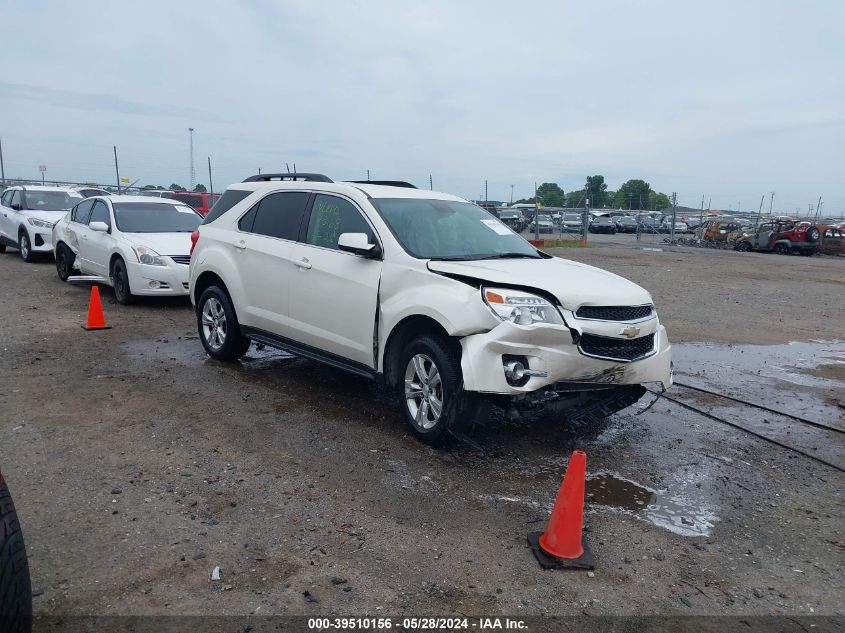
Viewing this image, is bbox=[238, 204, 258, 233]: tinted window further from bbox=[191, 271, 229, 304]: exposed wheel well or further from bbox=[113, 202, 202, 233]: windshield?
bbox=[113, 202, 202, 233]: windshield

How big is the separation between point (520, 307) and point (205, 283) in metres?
4.17

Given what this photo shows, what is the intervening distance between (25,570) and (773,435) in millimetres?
5452

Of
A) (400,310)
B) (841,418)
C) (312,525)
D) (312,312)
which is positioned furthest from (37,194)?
(841,418)

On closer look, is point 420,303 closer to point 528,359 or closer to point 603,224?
point 528,359

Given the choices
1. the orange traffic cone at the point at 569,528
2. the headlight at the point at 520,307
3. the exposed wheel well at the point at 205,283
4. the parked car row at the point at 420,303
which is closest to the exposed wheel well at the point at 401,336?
the parked car row at the point at 420,303

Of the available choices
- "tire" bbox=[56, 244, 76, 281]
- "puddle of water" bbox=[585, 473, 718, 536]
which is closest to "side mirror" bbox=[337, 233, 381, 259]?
"puddle of water" bbox=[585, 473, 718, 536]

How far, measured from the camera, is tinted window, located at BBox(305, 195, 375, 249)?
20.1 feet

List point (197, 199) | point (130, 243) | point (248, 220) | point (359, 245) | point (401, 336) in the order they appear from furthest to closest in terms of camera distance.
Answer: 1. point (197, 199)
2. point (130, 243)
3. point (248, 220)
4. point (359, 245)
5. point (401, 336)

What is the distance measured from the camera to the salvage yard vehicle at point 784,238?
96.5 ft

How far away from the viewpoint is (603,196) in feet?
195

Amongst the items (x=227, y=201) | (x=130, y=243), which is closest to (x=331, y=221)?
(x=227, y=201)

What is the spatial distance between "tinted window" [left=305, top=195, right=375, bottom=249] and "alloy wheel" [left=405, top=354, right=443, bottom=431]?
1.32 metres

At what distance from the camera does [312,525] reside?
4.07 meters

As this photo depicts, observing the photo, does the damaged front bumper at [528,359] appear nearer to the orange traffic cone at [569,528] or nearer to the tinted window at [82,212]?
the orange traffic cone at [569,528]
